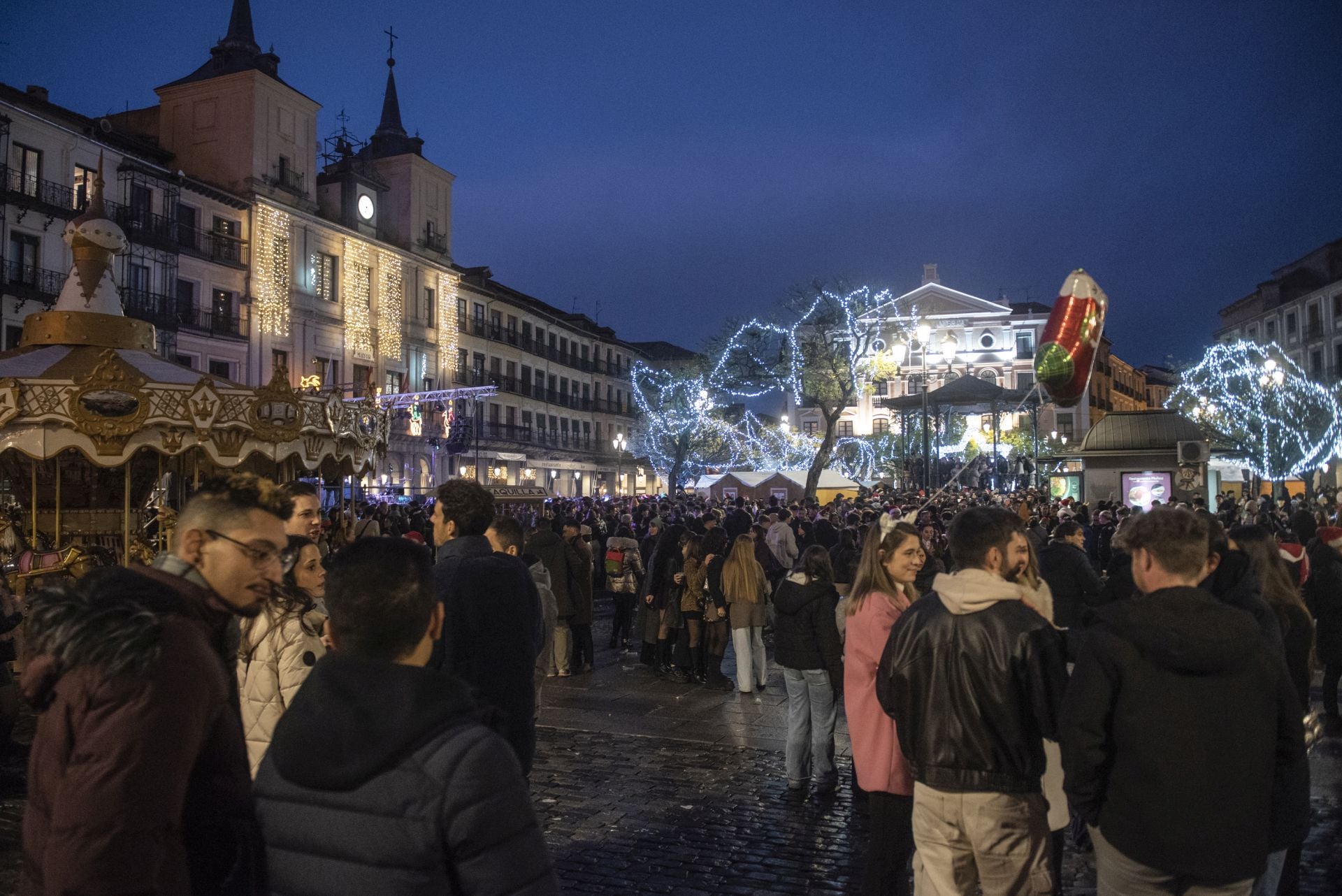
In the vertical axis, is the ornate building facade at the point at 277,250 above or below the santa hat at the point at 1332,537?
above

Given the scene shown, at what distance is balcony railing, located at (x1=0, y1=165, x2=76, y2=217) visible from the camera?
960 inches

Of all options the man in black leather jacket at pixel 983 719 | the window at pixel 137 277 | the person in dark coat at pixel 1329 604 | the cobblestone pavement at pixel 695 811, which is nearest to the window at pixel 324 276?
the window at pixel 137 277

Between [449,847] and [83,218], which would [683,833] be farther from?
[83,218]

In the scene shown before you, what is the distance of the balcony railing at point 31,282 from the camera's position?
80.4 ft

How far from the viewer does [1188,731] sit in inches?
102

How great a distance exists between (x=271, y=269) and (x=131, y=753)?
34.1 metres

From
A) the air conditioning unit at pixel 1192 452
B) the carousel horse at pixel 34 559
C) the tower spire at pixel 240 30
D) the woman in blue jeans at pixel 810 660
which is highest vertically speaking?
the tower spire at pixel 240 30

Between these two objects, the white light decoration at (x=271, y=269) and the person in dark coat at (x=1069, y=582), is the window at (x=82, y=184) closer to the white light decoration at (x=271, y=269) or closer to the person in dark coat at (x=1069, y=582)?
the white light decoration at (x=271, y=269)

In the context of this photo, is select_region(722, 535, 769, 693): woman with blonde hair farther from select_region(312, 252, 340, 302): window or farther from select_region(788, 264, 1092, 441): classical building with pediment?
select_region(788, 264, 1092, 441): classical building with pediment

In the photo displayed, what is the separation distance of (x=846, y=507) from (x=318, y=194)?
27.4 metres

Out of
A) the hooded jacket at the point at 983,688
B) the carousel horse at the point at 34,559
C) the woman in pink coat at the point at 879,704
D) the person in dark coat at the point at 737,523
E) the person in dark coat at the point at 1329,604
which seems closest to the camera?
the hooded jacket at the point at 983,688

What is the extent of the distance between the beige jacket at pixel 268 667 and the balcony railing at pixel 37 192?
26216 mm

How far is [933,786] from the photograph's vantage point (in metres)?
3.23

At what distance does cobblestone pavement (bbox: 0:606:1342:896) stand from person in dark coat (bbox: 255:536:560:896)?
3.19 meters
